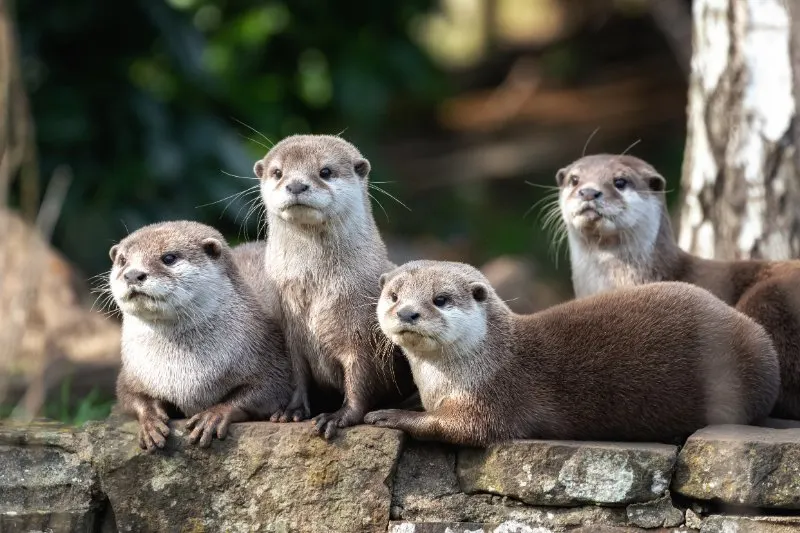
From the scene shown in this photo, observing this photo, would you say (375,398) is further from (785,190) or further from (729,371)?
(785,190)

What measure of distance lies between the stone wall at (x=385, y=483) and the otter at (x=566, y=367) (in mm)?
119

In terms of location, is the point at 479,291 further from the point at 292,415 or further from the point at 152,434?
the point at 152,434

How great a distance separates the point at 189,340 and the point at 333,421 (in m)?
0.61

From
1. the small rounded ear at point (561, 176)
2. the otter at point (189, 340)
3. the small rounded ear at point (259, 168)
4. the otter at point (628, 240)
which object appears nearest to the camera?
the otter at point (189, 340)

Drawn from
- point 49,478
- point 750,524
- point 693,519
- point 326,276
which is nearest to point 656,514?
point 693,519

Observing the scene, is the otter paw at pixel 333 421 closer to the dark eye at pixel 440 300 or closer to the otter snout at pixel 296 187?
the dark eye at pixel 440 300

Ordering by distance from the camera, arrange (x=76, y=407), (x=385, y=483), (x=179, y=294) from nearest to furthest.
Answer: (x=385, y=483), (x=179, y=294), (x=76, y=407)

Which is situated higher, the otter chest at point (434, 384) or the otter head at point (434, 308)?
the otter head at point (434, 308)

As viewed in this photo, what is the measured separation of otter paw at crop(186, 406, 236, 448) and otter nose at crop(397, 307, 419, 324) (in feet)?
2.31

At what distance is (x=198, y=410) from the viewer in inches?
172

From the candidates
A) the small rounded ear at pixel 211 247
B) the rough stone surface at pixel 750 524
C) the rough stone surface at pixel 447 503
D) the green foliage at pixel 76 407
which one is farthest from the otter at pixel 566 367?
the green foliage at pixel 76 407

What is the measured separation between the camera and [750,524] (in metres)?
3.87

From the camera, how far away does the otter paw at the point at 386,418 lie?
412cm

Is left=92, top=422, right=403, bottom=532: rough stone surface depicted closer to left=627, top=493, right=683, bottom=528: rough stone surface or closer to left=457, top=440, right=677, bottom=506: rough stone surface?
left=457, top=440, right=677, bottom=506: rough stone surface
